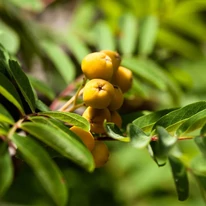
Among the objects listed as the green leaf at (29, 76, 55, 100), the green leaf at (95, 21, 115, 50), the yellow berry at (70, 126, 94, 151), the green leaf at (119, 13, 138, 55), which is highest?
the yellow berry at (70, 126, 94, 151)

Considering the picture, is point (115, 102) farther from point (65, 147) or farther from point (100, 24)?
point (100, 24)

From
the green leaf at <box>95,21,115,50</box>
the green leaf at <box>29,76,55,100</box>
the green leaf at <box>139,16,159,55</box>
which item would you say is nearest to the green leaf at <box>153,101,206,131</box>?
the green leaf at <box>29,76,55,100</box>

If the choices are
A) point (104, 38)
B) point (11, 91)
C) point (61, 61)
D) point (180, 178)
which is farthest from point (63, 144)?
point (104, 38)

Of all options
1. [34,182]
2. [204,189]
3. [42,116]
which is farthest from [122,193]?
[42,116]

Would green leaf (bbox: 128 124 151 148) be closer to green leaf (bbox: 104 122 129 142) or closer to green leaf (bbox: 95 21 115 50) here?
green leaf (bbox: 104 122 129 142)

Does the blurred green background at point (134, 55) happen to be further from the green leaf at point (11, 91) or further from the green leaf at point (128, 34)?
the green leaf at point (11, 91)

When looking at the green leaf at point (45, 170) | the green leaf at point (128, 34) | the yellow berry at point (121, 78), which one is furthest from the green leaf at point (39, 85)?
the green leaf at point (128, 34)

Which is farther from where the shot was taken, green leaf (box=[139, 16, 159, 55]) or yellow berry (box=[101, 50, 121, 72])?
green leaf (box=[139, 16, 159, 55])
